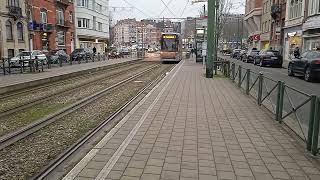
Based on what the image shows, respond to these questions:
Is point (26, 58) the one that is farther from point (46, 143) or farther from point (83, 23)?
point (83, 23)

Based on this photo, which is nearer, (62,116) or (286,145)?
(286,145)

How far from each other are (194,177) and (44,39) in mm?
43276

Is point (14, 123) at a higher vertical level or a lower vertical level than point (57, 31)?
lower

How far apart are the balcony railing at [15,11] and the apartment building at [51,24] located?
197 cm

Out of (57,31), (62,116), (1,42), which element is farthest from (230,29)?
(62,116)

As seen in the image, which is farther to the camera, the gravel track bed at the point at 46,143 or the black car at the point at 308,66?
the black car at the point at 308,66

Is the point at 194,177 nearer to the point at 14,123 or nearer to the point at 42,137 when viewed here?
the point at 42,137

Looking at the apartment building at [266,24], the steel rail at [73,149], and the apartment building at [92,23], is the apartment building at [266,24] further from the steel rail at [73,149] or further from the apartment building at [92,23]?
the steel rail at [73,149]

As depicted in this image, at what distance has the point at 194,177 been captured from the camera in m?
4.58

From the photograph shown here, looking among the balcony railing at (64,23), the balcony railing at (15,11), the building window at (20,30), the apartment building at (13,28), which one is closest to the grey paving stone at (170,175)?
the apartment building at (13,28)

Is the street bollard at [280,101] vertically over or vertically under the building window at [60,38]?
under

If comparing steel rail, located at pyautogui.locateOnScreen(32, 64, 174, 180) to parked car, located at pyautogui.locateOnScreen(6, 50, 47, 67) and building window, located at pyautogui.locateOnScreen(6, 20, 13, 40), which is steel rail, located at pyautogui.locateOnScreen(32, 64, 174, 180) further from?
building window, located at pyautogui.locateOnScreen(6, 20, 13, 40)

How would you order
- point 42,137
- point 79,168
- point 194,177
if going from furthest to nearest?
point 42,137 < point 79,168 < point 194,177

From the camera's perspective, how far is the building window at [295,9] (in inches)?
1405
